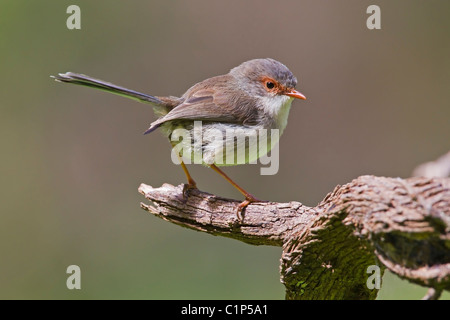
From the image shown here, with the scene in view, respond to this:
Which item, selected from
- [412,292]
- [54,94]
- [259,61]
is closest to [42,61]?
[54,94]

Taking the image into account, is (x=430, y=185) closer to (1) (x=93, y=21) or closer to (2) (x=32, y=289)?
(2) (x=32, y=289)

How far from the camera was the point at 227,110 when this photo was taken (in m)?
4.06

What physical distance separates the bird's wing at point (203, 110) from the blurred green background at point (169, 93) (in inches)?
139

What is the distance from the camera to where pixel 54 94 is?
326 inches

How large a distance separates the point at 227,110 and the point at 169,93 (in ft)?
13.5

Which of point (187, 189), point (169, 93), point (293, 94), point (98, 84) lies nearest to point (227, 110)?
point (293, 94)

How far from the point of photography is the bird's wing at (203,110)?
3.94 metres

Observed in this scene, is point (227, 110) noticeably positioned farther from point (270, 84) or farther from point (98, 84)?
point (98, 84)

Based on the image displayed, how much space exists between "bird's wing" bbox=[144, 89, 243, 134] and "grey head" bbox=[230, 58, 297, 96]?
0.29 m

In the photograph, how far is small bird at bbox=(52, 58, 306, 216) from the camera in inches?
155

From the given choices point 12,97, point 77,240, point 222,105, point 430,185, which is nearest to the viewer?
point 430,185

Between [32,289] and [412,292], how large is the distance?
15.1 ft

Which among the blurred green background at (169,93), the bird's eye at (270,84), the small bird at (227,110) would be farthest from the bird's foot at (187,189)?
the blurred green background at (169,93)

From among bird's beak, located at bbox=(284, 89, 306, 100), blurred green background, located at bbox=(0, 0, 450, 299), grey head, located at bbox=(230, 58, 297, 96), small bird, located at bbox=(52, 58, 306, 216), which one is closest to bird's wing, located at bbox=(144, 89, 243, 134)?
small bird, located at bbox=(52, 58, 306, 216)
